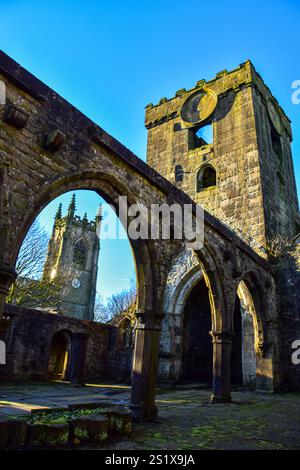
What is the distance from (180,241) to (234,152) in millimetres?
8054

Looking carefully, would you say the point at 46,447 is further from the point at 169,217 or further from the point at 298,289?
the point at 298,289

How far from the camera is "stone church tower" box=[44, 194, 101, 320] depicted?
39.2m

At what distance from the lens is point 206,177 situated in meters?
14.4

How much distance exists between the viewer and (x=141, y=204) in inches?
223

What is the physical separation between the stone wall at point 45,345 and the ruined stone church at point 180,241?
1.6 inches

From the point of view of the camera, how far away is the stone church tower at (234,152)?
1214 centimetres

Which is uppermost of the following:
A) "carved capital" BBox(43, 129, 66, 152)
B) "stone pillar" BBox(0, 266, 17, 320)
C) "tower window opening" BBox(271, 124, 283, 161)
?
"tower window opening" BBox(271, 124, 283, 161)

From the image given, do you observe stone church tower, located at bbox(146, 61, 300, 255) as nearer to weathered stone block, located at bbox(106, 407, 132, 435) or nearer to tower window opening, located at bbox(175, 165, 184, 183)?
tower window opening, located at bbox(175, 165, 184, 183)

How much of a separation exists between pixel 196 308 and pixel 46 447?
34.5 feet

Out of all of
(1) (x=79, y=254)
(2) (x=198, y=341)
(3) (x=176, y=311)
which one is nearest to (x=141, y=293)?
(3) (x=176, y=311)

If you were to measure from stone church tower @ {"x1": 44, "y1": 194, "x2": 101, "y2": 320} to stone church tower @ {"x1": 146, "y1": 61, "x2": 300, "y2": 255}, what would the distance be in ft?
87.2

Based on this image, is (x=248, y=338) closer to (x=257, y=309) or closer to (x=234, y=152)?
(x=257, y=309)

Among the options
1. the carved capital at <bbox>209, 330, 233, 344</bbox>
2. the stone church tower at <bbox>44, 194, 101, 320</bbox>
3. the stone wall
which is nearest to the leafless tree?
the stone wall

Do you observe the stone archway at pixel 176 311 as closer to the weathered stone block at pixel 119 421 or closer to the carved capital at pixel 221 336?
the carved capital at pixel 221 336
